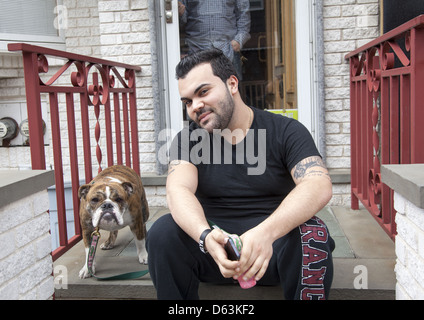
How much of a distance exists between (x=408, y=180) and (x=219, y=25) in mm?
2922

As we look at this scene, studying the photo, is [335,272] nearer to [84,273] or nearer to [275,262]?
[275,262]

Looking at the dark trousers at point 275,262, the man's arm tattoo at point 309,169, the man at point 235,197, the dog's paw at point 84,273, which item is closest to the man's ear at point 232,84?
the man at point 235,197

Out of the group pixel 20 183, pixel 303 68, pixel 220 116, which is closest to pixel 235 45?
pixel 303 68

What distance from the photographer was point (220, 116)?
205 centimetres

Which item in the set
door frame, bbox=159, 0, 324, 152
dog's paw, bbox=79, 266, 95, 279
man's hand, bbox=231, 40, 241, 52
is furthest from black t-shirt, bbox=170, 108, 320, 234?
man's hand, bbox=231, 40, 241, 52

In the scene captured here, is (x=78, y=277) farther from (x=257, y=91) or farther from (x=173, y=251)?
(x=257, y=91)

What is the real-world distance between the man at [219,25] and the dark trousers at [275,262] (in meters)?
2.46

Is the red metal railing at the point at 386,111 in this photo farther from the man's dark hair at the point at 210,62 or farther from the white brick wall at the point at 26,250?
the white brick wall at the point at 26,250

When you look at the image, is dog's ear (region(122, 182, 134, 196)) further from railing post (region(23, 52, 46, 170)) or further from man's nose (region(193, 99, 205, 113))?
man's nose (region(193, 99, 205, 113))

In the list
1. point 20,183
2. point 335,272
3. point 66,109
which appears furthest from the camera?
point 66,109

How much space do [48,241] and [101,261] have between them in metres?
0.63

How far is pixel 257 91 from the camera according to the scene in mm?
4031

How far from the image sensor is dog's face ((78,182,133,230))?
2201 millimetres

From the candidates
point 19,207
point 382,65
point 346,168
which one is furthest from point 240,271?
point 346,168
